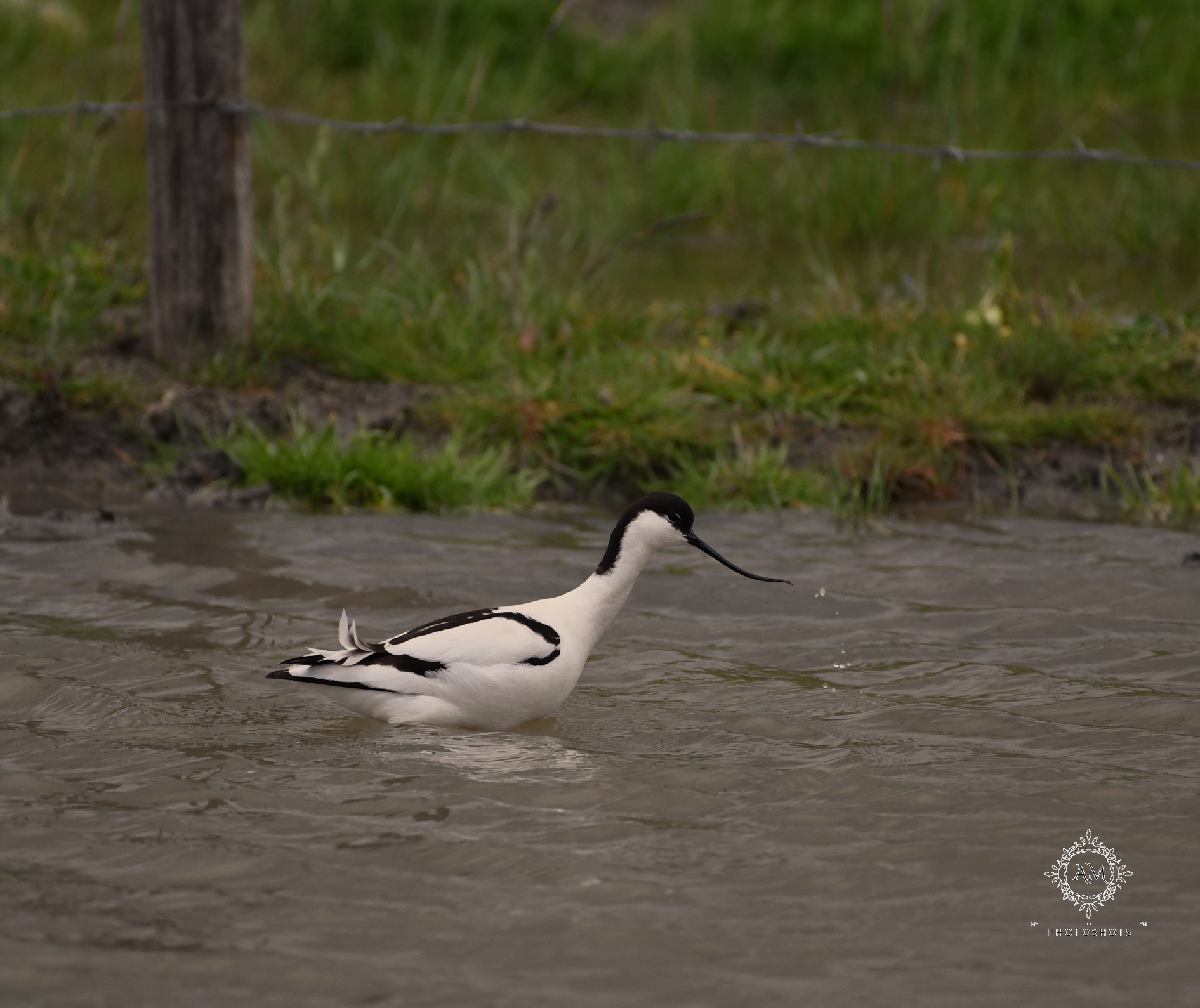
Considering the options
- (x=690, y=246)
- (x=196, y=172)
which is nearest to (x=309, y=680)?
(x=196, y=172)

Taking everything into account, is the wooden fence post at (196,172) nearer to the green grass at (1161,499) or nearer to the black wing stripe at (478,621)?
the black wing stripe at (478,621)

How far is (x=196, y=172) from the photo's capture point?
7164 mm

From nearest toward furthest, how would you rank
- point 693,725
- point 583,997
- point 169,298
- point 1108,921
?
point 583,997 < point 1108,921 < point 693,725 < point 169,298

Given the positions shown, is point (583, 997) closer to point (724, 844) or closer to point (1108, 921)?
point (724, 844)

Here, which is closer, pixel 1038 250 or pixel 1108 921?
pixel 1108 921

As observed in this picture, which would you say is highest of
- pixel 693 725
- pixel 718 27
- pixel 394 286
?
pixel 718 27

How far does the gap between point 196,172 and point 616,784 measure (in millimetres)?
4159

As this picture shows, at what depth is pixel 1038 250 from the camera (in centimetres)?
1019

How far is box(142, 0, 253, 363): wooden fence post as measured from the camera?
23.2ft

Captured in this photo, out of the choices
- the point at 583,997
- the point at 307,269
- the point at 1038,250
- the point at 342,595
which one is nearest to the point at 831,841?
the point at 583,997

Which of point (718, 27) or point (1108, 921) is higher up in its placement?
point (718, 27)

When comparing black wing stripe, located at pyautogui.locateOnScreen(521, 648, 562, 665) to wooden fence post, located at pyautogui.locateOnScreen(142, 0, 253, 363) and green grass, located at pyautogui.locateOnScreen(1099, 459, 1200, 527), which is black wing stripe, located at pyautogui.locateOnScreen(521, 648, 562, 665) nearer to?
green grass, located at pyautogui.locateOnScreen(1099, 459, 1200, 527)

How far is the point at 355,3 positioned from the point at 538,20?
66.7 inches

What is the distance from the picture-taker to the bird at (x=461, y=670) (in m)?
4.57
